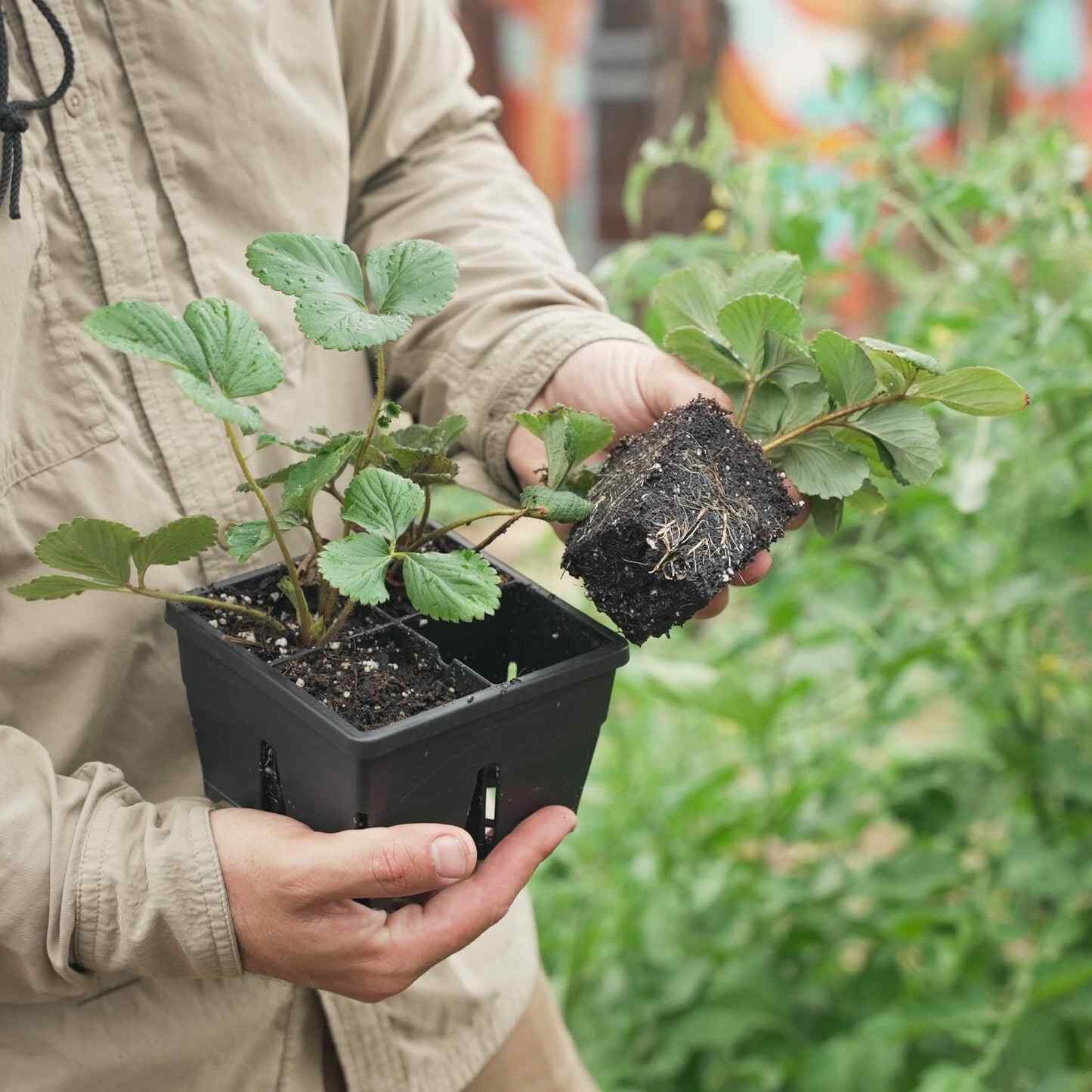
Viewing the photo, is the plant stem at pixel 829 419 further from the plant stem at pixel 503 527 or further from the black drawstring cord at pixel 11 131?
the black drawstring cord at pixel 11 131

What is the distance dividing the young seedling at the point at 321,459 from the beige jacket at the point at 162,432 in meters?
0.06

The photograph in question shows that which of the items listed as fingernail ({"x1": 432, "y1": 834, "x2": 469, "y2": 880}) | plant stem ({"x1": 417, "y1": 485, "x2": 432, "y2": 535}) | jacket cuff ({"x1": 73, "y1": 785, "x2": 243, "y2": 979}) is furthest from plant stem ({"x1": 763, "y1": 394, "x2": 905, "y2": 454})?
jacket cuff ({"x1": 73, "y1": 785, "x2": 243, "y2": 979})

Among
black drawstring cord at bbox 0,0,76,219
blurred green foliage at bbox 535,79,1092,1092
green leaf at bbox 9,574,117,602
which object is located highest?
black drawstring cord at bbox 0,0,76,219

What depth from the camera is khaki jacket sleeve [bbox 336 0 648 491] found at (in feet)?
2.90

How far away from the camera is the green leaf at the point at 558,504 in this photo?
71 centimetres

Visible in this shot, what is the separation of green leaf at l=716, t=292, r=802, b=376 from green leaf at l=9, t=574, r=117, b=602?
40cm

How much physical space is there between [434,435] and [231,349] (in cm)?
16

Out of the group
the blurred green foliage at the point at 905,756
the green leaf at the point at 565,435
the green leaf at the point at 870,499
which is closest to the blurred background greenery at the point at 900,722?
the blurred green foliage at the point at 905,756

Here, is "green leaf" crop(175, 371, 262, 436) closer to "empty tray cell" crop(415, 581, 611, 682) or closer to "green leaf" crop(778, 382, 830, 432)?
"empty tray cell" crop(415, 581, 611, 682)

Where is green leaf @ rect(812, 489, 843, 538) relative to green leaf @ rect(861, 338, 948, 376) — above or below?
below

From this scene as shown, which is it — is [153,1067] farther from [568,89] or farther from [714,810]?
[568,89]

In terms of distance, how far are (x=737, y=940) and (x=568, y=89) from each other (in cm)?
437

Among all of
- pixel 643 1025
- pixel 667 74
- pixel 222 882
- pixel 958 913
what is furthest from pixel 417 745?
pixel 667 74

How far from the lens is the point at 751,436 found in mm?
810
